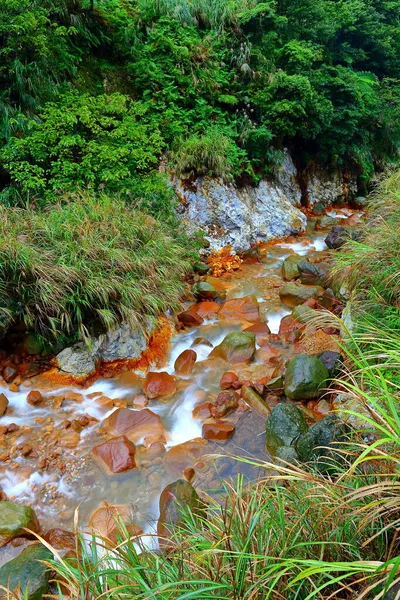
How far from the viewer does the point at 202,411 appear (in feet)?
13.5

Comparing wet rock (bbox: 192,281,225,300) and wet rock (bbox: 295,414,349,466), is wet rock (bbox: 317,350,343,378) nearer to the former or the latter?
wet rock (bbox: 295,414,349,466)

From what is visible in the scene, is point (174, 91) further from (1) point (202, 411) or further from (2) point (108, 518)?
(2) point (108, 518)

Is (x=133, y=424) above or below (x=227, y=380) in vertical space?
above

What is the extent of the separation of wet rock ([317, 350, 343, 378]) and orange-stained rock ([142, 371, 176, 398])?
1.74 meters

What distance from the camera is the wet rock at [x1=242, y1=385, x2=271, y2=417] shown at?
4023 millimetres

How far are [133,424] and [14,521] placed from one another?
1342mm

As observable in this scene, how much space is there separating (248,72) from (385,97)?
482 cm

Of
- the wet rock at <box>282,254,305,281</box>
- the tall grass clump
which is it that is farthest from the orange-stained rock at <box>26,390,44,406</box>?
the wet rock at <box>282,254,305,281</box>

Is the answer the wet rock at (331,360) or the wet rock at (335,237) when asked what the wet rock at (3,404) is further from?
the wet rock at (335,237)

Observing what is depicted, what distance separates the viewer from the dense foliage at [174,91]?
550cm

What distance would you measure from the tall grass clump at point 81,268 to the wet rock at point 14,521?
187 cm

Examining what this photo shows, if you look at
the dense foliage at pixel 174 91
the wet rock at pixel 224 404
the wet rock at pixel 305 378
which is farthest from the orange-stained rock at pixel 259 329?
the dense foliage at pixel 174 91

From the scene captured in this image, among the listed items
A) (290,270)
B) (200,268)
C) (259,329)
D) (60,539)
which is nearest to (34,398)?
(60,539)

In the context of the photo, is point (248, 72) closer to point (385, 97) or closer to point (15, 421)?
point (385, 97)
